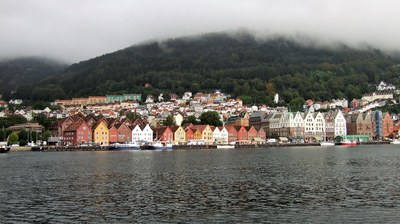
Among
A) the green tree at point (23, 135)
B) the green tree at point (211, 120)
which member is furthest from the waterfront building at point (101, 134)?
the green tree at point (211, 120)

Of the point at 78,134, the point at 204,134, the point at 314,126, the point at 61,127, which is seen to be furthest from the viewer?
the point at 314,126

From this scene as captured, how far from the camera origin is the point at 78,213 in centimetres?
2289

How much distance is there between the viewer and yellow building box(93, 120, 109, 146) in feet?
374

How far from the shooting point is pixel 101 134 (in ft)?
376

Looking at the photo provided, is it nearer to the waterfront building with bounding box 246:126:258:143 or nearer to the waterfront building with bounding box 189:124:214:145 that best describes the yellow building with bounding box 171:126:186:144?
the waterfront building with bounding box 189:124:214:145

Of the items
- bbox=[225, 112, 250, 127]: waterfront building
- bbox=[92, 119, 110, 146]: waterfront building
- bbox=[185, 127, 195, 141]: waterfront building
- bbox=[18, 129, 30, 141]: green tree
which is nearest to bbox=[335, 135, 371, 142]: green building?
bbox=[225, 112, 250, 127]: waterfront building

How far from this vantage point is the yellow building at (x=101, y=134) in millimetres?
114000

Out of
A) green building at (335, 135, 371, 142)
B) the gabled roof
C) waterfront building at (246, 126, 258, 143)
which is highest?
the gabled roof

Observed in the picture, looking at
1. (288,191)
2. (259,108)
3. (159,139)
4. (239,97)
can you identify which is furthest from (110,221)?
(239,97)

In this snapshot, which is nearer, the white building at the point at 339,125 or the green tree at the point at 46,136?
the green tree at the point at 46,136

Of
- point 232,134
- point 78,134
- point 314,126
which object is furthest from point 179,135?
point 314,126

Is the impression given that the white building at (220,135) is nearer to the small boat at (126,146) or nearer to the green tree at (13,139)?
the small boat at (126,146)

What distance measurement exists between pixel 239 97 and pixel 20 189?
161591 millimetres

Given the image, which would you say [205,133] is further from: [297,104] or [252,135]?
[297,104]
